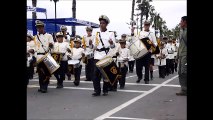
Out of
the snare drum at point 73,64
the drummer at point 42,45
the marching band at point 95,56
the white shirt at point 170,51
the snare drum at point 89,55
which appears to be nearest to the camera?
the marching band at point 95,56

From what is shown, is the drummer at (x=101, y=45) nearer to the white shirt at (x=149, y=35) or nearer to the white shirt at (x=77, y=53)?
the white shirt at (x=149, y=35)

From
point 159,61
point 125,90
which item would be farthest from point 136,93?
point 159,61

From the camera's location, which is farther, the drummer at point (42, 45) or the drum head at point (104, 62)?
the drummer at point (42, 45)

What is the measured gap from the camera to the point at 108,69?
966 cm

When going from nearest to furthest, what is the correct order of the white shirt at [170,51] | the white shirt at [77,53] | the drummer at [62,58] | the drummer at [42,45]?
the drummer at [42,45] → the drummer at [62,58] → the white shirt at [77,53] → the white shirt at [170,51]

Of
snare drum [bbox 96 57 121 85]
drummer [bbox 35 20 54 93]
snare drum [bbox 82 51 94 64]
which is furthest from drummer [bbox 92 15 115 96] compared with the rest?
snare drum [bbox 82 51 94 64]

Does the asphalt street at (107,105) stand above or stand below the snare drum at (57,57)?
below

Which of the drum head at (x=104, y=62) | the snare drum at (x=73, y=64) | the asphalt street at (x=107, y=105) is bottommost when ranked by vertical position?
the asphalt street at (x=107, y=105)

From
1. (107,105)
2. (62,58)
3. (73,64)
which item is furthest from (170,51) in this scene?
(107,105)

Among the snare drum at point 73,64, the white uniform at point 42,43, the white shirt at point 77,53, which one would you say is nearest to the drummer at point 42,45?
the white uniform at point 42,43

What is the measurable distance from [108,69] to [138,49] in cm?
300

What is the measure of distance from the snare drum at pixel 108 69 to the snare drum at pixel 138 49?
2744 millimetres

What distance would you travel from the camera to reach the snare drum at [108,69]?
9.58 metres
